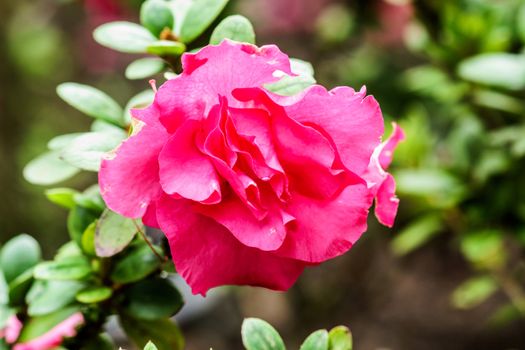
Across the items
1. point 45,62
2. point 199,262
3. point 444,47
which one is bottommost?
point 45,62

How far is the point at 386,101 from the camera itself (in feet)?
6.97

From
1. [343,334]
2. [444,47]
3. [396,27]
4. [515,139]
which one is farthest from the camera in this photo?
[396,27]

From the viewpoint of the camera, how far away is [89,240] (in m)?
0.77

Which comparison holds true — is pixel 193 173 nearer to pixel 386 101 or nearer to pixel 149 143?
pixel 149 143

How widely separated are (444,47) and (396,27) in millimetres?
545

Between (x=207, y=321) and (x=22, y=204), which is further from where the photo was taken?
(x=22, y=204)

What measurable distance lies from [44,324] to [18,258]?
11cm

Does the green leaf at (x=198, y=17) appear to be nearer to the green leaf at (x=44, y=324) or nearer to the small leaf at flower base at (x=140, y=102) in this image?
the small leaf at flower base at (x=140, y=102)

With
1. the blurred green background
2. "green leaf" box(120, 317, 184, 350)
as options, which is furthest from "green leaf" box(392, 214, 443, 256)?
"green leaf" box(120, 317, 184, 350)

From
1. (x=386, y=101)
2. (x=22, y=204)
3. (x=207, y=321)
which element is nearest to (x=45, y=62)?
(x=22, y=204)

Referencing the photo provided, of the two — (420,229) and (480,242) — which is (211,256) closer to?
(480,242)

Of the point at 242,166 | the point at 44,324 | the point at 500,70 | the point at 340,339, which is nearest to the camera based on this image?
the point at 242,166

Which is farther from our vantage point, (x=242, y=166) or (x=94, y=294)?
(x=94, y=294)

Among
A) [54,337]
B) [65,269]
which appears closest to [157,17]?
[65,269]
